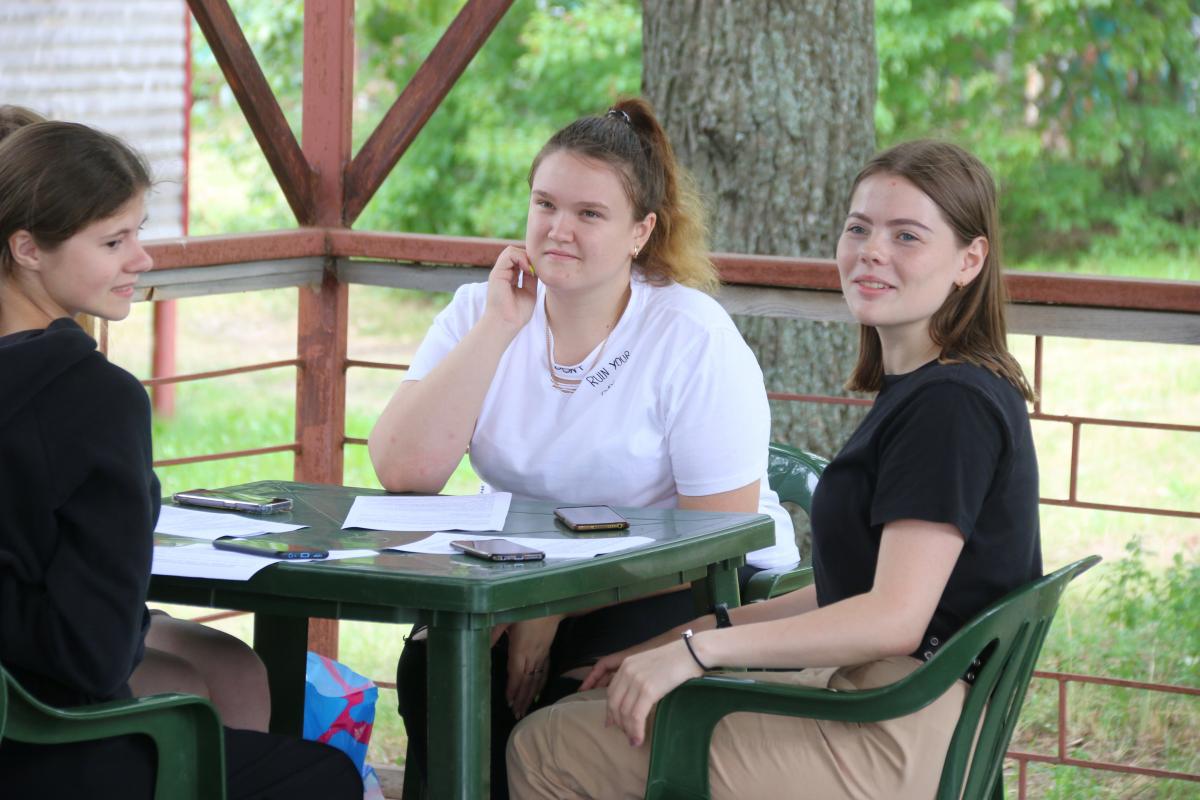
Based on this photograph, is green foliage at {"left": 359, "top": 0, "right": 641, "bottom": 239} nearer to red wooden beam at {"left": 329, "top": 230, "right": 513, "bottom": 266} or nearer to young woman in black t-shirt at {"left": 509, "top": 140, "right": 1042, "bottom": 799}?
red wooden beam at {"left": 329, "top": 230, "right": 513, "bottom": 266}

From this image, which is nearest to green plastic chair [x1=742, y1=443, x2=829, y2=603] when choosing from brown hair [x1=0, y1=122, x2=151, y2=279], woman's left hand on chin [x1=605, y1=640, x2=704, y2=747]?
woman's left hand on chin [x1=605, y1=640, x2=704, y2=747]

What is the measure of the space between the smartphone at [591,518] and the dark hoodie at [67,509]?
671 millimetres

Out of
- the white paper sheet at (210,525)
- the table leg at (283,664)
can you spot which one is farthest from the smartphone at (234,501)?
the table leg at (283,664)

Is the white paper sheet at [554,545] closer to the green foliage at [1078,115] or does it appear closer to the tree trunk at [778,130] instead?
the tree trunk at [778,130]

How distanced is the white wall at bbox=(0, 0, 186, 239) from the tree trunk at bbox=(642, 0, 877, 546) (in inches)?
178

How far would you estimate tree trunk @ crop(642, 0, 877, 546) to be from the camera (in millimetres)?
4121

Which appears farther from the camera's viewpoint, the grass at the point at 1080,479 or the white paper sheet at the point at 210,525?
the grass at the point at 1080,479

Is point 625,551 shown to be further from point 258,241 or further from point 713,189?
point 713,189

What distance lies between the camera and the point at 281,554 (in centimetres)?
208

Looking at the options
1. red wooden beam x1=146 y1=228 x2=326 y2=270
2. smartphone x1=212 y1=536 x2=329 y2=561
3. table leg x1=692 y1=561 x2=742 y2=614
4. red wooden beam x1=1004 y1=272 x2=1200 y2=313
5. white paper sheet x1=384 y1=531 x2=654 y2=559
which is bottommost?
table leg x1=692 y1=561 x2=742 y2=614

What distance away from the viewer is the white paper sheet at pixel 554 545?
2.12 metres

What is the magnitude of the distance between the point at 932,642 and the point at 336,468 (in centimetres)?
198

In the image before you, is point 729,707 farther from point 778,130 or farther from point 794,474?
point 778,130

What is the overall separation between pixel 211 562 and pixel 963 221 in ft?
3.55
